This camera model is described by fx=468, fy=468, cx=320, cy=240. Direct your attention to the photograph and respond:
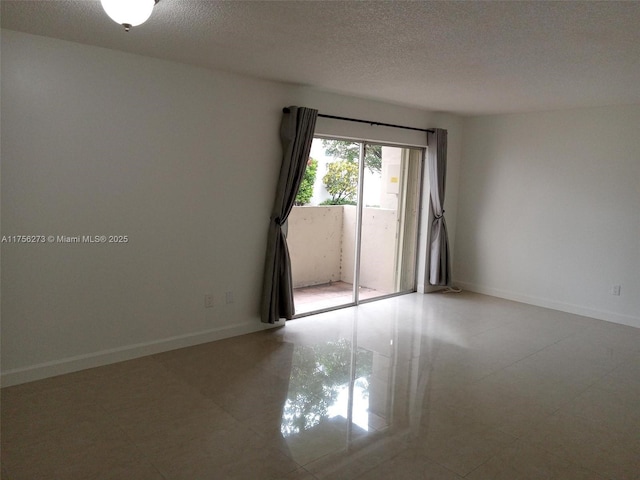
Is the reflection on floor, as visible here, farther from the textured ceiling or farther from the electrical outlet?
the textured ceiling

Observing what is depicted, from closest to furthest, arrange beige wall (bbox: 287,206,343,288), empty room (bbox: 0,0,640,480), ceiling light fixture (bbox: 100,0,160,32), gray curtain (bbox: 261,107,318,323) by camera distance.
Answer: ceiling light fixture (bbox: 100,0,160,32) < empty room (bbox: 0,0,640,480) < gray curtain (bbox: 261,107,318,323) < beige wall (bbox: 287,206,343,288)

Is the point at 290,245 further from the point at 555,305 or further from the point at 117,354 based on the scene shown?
the point at 555,305

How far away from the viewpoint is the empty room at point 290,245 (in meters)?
2.60

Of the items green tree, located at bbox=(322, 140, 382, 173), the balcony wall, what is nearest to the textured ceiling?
green tree, located at bbox=(322, 140, 382, 173)

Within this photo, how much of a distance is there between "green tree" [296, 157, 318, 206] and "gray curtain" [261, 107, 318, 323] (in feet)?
1.98

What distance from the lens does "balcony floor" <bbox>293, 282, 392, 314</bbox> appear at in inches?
215

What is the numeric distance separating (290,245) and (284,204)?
3.35 ft

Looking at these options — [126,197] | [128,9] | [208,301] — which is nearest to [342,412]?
[208,301]

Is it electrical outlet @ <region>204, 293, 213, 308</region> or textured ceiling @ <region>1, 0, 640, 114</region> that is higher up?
textured ceiling @ <region>1, 0, 640, 114</region>

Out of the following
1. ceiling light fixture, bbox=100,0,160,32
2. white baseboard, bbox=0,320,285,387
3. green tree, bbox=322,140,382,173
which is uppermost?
ceiling light fixture, bbox=100,0,160,32

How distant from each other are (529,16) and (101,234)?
319cm

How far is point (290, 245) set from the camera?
5.45 m

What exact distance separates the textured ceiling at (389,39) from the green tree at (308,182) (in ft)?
3.38

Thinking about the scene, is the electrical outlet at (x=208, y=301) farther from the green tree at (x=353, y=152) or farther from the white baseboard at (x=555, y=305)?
the white baseboard at (x=555, y=305)
